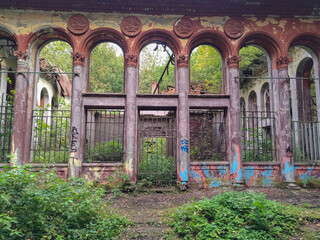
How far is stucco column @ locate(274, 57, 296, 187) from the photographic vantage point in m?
9.05

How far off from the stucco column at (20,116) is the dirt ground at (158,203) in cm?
372

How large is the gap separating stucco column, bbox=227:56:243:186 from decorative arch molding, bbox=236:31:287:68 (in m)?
0.84

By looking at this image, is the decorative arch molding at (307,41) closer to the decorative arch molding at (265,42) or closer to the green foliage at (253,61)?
the decorative arch molding at (265,42)

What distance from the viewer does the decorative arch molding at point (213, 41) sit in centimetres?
960

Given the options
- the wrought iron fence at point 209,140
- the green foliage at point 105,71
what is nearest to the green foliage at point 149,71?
the green foliage at point 105,71

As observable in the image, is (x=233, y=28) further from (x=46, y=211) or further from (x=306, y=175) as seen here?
(x=46, y=211)

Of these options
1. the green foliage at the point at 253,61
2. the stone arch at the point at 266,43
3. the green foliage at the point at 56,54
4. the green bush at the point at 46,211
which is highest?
the green foliage at the point at 56,54

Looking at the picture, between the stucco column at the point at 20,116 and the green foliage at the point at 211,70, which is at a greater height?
the green foliage at the point at 211,70

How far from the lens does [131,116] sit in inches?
356

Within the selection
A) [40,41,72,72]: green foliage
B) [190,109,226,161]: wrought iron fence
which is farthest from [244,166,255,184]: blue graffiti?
[40,41,72,72]: green foliage

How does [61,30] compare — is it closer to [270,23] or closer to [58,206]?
[58,206]

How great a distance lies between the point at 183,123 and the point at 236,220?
14.5 ft

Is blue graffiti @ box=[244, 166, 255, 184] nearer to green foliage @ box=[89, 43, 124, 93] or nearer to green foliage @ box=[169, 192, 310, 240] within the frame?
green foliage @ box=[169, 192, 310, 240]

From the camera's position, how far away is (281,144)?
30.4 ft
